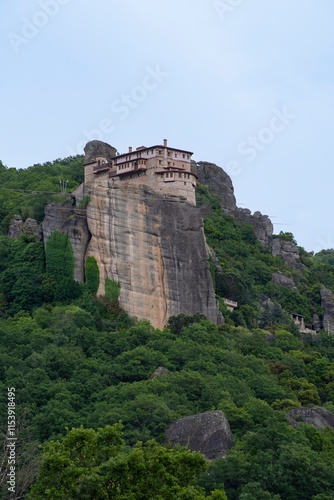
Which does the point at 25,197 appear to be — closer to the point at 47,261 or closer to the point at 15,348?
the point at 47,261

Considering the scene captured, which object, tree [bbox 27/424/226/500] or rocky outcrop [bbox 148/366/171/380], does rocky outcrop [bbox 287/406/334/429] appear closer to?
rocky outcrop [bbox 148/366/171/380]

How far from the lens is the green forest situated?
44.2 metres

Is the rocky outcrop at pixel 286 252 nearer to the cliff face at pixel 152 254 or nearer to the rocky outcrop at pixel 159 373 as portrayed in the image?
the cliff face at pixel 152 254

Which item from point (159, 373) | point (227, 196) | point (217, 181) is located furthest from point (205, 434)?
point (217, 181)

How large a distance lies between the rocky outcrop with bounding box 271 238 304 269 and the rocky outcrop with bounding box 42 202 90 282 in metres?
21.9

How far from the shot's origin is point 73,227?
81500 mm

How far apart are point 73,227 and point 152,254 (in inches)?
202

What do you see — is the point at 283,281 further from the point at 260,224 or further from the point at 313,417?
the point at 313,417

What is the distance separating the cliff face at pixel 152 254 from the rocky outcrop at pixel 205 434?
16171 mm

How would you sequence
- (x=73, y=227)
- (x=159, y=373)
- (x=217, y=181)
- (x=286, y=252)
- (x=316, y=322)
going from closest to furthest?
(x=159, y=373) → (x=73, y=227) → (x=316, y=322) → (x=286, y=252) → (x=217, y=181)

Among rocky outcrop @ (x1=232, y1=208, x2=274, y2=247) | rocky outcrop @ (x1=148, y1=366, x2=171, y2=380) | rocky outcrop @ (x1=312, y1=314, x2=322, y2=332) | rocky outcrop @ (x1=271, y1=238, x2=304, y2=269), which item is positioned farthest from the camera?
rocky outcrop @ (x1=232, y1=208, x2=274, y2=247)

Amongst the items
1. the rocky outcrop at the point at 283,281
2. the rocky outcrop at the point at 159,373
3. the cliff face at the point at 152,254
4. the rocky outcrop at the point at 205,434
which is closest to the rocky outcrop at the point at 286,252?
the rocky outcrop at the point at 283,281

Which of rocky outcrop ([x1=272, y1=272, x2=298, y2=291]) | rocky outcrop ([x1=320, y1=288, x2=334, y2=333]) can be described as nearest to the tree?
rocky outcrop ([x1=320, y1=288, x2=334, y2=333])

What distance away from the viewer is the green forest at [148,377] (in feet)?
145
